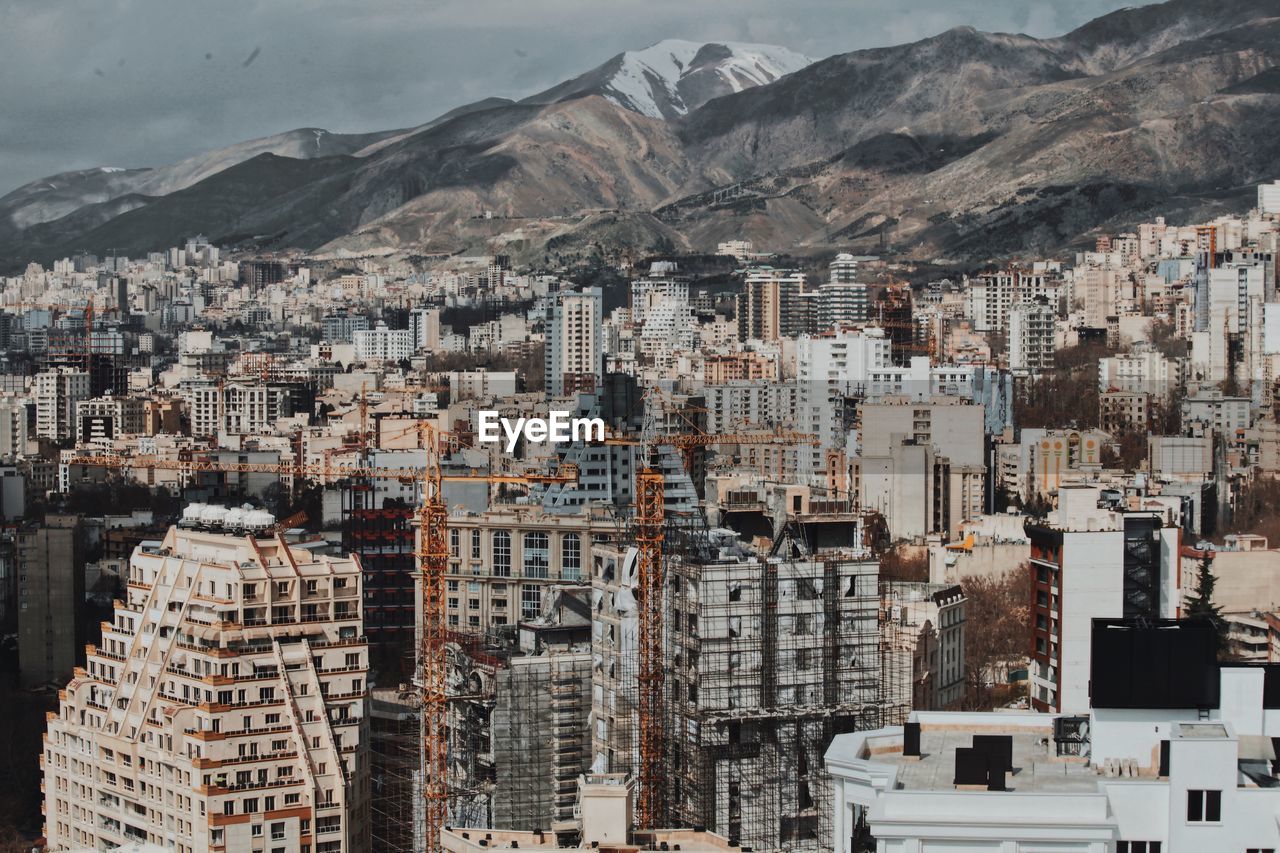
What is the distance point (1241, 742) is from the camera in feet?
26.4

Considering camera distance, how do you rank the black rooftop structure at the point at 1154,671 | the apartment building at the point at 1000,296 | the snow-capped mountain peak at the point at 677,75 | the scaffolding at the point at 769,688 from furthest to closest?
1. the snow-capped mountain peak at the point at 677,75
2. the apartment building at the point at 1000,296
3. the scaffolding at the point at 769,688
4. the black rooftop structure at the point at 1154,671

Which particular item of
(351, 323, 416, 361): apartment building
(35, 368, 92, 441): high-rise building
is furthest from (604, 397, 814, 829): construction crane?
(351, 323, 416, 361): apartment building

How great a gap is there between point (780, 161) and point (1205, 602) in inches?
4671

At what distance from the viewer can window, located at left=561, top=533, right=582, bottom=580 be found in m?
21.6

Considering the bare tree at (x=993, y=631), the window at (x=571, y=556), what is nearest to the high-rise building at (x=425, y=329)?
the bare tree at (x=993, y=631)

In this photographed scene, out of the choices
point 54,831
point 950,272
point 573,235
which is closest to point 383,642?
point 54,831

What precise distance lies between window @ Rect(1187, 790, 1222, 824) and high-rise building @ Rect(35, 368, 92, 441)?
47.9m

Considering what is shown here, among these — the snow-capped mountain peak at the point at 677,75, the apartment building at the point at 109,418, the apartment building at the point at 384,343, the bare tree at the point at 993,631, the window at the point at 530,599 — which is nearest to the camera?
the bare tree at the point at 993,631

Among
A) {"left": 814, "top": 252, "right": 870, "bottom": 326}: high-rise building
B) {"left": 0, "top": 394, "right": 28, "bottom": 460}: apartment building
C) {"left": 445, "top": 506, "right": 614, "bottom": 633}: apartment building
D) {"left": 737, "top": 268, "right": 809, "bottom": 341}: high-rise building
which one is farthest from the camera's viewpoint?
{"left": 737, "top": 268, "right": 809, "bottom": 341}: high-rise building

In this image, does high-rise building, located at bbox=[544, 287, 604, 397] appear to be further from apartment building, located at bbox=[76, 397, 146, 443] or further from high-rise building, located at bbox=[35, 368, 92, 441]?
high-rise building, located at bbox=[35, 368, 92, 441]

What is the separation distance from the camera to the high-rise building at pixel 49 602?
2445 cm

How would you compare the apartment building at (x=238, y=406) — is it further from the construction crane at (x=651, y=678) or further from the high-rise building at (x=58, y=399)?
the construction crane at (x=651, y=678)

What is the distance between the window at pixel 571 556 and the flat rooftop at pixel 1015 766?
12899 mm

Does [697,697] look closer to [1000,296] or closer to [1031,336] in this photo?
[1031,336]
